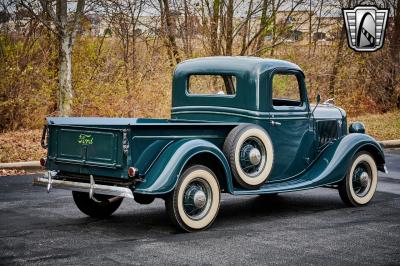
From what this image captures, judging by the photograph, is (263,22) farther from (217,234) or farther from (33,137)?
(217,234)

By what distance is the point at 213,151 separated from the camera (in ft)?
25.8

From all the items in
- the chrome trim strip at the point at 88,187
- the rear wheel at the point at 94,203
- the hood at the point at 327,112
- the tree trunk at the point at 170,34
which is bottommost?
the rear wheel at the point at 94,203

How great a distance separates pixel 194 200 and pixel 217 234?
1.35ft

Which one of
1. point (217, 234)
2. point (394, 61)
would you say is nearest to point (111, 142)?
point (217, 234)

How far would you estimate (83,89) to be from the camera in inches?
713

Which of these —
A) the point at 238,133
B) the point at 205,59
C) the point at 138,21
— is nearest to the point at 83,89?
the point at 138,21

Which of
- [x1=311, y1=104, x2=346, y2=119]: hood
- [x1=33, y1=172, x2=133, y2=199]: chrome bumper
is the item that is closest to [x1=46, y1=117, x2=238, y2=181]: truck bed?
[x1=33, y1=172, x2=133, y2=199]: chrome bumper

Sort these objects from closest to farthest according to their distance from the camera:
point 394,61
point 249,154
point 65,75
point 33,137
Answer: point 249,154, point 33,137, point 65,75, point 394,61

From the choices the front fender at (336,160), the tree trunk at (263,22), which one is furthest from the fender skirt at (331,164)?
the tree trunk at (263,22)

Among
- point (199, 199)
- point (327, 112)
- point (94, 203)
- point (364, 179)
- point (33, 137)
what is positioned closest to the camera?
point (199, 199)

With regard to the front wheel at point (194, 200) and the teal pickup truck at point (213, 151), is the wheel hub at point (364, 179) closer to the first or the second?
the teal pickup truck at point (213, 151)

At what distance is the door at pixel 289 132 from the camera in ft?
29.5

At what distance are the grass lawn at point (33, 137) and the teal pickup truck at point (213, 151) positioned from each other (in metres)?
5.18
